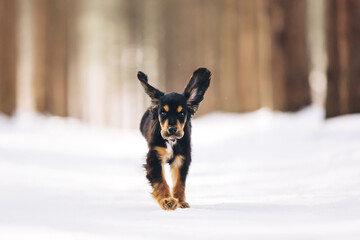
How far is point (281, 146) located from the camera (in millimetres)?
11359

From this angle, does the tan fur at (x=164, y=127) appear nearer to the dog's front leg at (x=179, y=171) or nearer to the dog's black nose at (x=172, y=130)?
the dog's black nose at (x=172, y=130)

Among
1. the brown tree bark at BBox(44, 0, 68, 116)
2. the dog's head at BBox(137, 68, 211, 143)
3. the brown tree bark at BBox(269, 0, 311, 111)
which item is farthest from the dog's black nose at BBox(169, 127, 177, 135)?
the brown tree bark at BBox(44, 0, 68, 116)

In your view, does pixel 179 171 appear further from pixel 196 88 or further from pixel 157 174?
pixel 196 88

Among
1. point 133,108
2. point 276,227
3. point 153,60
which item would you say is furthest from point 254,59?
point 133,108

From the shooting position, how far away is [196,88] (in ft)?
18.3

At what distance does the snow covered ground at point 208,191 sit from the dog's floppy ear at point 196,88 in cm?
92

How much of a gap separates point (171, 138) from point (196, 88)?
0.63m

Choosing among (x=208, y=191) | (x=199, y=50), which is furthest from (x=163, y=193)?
(x=199, y=50)

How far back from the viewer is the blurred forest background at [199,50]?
37.3 feet

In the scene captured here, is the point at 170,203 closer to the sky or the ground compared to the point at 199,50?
closer to the ground

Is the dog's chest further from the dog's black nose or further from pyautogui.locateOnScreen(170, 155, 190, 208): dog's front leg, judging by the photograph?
the dog's black nose

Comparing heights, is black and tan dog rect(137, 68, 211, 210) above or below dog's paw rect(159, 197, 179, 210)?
above

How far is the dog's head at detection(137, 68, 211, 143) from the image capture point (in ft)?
16.8

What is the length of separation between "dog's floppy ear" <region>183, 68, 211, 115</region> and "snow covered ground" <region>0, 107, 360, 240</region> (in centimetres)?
92
